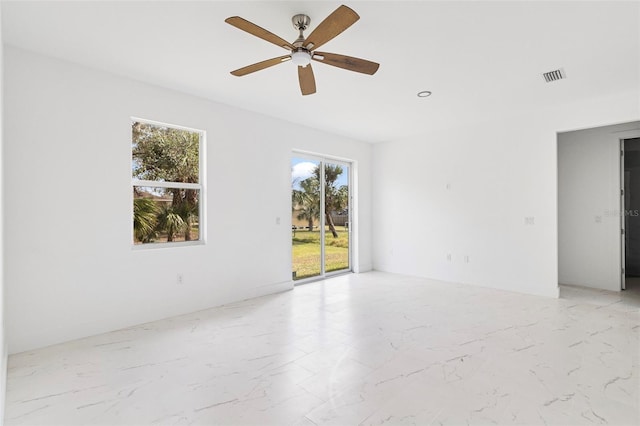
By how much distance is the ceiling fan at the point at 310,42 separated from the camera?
1891 mm

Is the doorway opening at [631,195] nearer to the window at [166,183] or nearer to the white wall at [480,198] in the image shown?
the white wall at [480,198]

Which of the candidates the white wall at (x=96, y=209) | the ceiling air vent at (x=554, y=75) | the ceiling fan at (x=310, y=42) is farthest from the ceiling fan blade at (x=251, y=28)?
the ceiling air vent at (x=554, y=75)

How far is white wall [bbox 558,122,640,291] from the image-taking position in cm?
474

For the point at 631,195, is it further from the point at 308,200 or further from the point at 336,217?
the point at 308,200

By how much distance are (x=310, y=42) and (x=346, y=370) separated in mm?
2397

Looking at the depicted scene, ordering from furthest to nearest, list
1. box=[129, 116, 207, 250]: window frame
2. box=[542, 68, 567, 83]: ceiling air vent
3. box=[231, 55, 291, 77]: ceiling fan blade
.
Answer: box=[129, 116, 207, 250]: window frame < box=[542, 68, 567, 83]: ceiling air vent < box=[231, 55, 291, 77]: ceiling fan blade

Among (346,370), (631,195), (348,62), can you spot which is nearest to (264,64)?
(348,62)

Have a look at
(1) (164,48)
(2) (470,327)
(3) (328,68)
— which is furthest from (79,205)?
(2) (470,327)

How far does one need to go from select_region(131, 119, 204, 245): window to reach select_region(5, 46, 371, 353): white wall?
156 millimetres

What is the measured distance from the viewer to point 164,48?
276 centimetres

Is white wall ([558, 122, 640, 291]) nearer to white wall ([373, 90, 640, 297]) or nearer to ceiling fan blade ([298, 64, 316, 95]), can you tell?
white wall ([373, 90, 640, 297])

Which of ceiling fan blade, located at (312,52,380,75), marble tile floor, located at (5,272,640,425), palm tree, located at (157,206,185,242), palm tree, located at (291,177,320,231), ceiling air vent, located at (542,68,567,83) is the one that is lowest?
marble tile floor, located at (5,272,640,425)

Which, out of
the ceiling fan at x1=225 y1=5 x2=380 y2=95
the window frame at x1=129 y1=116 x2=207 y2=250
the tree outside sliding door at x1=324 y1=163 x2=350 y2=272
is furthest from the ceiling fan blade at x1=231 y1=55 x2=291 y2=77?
the tree outside sliding door at x1=324 y1=163 x2=350 y2=272

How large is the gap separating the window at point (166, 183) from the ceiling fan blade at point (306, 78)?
186 cm
